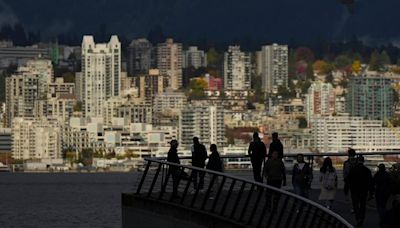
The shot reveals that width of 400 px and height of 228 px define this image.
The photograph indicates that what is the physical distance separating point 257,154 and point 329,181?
1241mm

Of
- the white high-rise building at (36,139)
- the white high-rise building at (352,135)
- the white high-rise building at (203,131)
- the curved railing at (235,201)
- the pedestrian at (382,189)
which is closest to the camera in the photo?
the curved railing at (235,201)

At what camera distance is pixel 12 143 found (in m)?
187

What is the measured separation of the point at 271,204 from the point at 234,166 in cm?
1289

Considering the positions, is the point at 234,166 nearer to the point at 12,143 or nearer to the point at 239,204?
the point at 239,204

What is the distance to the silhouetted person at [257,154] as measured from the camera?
28.6 metres

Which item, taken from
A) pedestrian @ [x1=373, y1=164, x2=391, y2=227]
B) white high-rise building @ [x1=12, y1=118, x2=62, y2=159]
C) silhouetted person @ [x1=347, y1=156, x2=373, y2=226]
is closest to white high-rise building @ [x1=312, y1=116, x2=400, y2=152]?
white high-rise building @ [x1=12, y1=118, x2=62, y2=159]

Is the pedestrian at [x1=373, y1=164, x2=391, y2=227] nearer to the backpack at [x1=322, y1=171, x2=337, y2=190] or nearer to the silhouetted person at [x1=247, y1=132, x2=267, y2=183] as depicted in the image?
the backpack at [x1=322, y1=171, x2=337, y2=190]

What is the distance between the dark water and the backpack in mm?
31298

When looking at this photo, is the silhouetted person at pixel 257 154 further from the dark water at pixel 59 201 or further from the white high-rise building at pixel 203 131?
the white high-rise building at pixel 203 131

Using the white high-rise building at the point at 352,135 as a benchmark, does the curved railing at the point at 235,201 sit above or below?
above

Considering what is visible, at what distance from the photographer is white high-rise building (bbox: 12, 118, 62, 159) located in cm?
18162

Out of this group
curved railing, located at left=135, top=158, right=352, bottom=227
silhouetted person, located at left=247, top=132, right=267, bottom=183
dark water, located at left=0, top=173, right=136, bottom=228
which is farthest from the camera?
dark water, located at left=0, top=173, right=136, bottom=228

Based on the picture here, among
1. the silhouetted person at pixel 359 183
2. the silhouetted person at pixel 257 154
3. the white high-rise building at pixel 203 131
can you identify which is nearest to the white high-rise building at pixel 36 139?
the white high-rise building at pixel 203 131

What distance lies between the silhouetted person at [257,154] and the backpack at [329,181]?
99 cm
